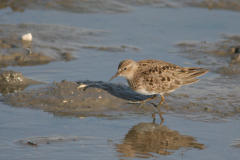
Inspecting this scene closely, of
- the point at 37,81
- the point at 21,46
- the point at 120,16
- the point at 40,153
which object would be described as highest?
the point at 120,16

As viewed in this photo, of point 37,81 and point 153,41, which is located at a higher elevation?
point 153,41

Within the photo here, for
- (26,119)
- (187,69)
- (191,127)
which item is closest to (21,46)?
(26,119)

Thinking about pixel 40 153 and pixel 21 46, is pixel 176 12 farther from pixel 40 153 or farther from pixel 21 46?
pixel 40 153

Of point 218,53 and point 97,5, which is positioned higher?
point 97,5

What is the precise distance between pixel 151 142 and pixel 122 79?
12.4 feet

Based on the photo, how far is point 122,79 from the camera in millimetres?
10055

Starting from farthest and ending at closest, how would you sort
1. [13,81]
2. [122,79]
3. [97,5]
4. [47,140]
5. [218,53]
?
[97,5] < [218,53] < [122,79] < [13,81] < [47,140]

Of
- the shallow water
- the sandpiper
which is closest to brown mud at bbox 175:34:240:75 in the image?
the shallow water

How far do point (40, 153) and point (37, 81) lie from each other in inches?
150

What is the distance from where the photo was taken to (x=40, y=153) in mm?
5898

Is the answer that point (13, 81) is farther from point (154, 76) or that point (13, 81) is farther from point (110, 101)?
point (154, 76)

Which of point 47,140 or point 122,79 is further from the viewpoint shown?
point 122,79

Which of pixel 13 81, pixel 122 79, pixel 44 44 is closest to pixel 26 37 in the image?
pixel 44 44

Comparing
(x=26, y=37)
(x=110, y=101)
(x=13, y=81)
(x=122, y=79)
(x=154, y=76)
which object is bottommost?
(x=110, y=101)
